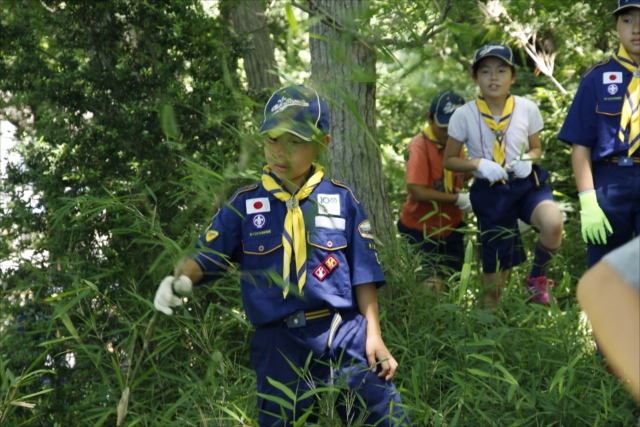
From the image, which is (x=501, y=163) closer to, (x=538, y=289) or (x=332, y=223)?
(x=538, y=289)

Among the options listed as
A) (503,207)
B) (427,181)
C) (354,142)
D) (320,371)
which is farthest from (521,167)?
(320,371)

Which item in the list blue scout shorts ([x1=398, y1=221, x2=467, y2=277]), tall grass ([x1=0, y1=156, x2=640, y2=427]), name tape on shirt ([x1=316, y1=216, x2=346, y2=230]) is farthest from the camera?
blue scout shorts ([x1=398, y1=221, x2=467, y2=277])

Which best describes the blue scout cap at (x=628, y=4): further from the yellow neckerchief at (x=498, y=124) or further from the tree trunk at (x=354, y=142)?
the tree trunk at (x=354, y=142)

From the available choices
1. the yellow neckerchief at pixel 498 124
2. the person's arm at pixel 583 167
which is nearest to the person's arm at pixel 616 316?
the person's arm at pixel 583 167

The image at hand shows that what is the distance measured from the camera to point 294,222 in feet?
10.8

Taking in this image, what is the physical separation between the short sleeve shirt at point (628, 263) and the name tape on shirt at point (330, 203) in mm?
1973

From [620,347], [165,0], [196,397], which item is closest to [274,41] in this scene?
[165,0]

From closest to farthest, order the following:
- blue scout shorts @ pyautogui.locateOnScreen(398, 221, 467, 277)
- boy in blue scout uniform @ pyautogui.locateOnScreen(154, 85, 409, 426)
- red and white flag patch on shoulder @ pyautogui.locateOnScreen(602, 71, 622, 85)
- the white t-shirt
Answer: boy in blue scout uniform @ pyautogui.locateOnScreen(154, 85, 409, 426) → red and white flag patch on shoulder @ pyautogui.locateOnScreen(602, 71, 622, 85) → the white t-shirt → blue scout shorts @ pyautogui.locateOnScreen(398, 221, 467, 277)

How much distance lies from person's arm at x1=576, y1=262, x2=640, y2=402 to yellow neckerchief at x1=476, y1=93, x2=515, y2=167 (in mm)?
3790

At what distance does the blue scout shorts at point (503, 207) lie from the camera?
5148 mm

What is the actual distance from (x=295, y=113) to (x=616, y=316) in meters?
1.82

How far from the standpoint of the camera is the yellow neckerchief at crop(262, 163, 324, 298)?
10.7 feet

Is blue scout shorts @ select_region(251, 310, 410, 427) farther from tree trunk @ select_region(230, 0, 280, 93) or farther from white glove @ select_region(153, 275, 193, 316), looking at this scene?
tree trunk @ select_region(230, 0, 280, 93)

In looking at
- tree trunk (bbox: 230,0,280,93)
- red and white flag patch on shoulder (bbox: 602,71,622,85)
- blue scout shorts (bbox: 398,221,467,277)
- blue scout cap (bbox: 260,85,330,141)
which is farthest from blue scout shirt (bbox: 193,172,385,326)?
tree trunk (bbox: 230,0,280,93)
